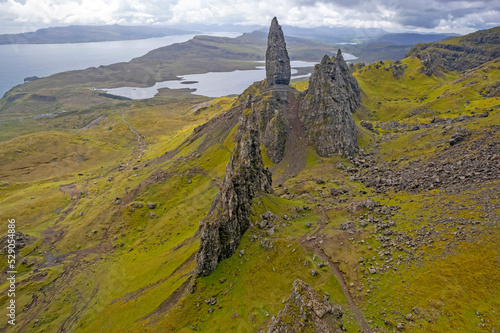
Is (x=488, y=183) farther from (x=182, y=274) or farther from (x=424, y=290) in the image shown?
(x=182, y=274)

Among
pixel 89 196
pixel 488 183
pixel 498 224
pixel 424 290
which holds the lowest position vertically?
pixel 89 196

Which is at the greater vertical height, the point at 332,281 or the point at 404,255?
the point at 404,255

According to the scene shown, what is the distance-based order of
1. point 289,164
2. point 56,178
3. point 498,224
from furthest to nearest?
point 56,178 < point 289,164 < point 498,224

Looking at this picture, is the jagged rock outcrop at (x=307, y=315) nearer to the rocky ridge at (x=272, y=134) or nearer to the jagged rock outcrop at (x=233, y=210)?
the jagged rock outcrop at (x=233, y=210)

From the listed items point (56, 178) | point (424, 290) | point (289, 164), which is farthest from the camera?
point (56, 178)

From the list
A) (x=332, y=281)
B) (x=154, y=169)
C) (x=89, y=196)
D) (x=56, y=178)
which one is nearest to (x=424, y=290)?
(x=332, y=281)

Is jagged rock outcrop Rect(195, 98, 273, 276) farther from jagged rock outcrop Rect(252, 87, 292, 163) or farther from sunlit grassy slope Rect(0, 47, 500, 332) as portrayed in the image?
jagged rock outcrop Rect(252, 87, 292, 163)
